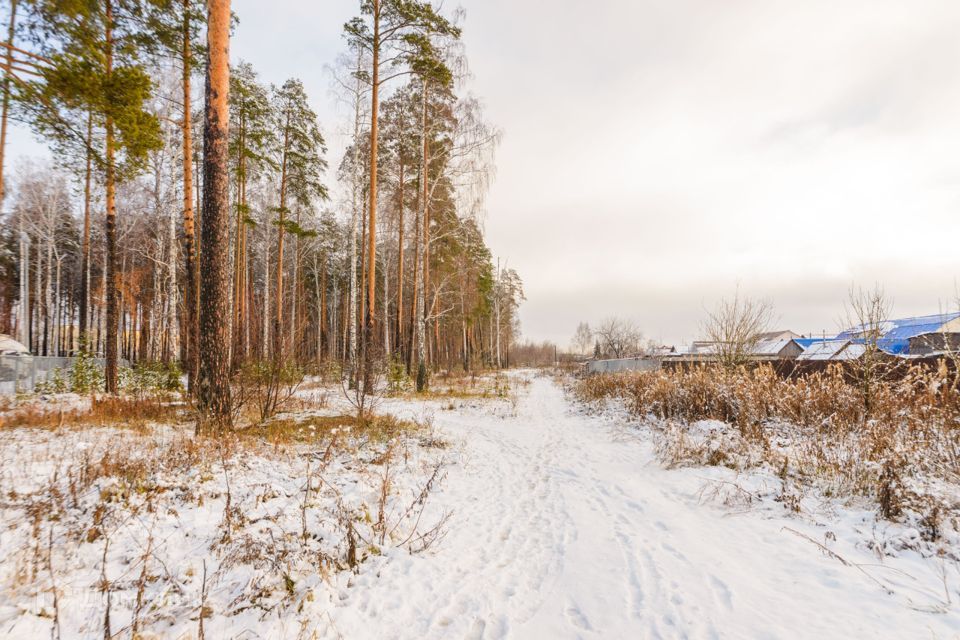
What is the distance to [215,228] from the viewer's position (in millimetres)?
5648

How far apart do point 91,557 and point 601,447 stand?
7.62 meters

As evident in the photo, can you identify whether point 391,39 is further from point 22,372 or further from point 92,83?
point 22,372

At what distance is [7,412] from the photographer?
716 centimetres

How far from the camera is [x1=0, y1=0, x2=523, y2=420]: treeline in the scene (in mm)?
5609

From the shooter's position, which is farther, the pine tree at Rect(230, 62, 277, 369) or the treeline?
the pine tree at Rect(230, 62, 277, 369)

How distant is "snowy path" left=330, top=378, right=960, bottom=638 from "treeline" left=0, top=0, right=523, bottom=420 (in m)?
4.69

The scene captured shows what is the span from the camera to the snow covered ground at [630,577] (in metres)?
2.25

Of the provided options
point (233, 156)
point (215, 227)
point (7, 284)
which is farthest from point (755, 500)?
point (7, 284)

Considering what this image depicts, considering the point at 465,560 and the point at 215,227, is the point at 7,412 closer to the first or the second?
the point at 215,227

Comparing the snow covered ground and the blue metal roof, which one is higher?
the blue metal roof

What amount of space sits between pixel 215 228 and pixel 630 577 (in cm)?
694

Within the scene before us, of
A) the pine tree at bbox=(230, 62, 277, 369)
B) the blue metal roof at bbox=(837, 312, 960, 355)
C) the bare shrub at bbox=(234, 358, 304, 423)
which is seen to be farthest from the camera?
the blue metal roof at bbox=(837, 312, 960, 355)

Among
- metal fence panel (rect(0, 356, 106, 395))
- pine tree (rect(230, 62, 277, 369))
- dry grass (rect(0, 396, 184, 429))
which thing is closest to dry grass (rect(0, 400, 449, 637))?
dry grass (rect(0, 396, 184, 429))

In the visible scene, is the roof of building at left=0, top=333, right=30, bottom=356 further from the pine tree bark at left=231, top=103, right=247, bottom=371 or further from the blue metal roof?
the blue metal roof
